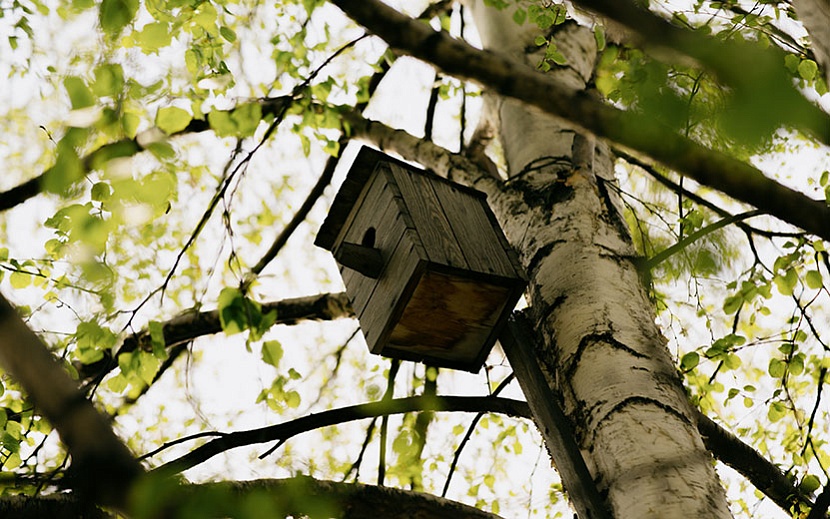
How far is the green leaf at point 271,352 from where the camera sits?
150cm

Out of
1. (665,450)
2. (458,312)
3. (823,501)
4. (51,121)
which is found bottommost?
(823,501)

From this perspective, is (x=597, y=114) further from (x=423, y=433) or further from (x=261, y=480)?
(x=423, y=433)

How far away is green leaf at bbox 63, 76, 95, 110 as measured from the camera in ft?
4.12

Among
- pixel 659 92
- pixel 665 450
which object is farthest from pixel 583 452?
pixel 659 92

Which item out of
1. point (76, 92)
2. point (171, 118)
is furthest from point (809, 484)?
point (76, 92)

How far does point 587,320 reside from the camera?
6.20 ft

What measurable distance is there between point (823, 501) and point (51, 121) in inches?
85.1

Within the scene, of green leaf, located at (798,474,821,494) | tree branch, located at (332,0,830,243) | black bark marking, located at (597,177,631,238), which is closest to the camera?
tree branch, located at (332,0,830,243)

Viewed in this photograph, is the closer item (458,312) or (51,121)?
(458,312)

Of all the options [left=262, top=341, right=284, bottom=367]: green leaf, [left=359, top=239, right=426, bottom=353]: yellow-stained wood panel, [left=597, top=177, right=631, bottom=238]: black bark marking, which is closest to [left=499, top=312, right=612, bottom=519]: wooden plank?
[left=359, top=239, right=426, bottom=353]: yellow-stained wood panel

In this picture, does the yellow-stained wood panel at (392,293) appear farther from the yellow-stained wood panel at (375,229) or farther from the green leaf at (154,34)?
the green leaf at (154,34)

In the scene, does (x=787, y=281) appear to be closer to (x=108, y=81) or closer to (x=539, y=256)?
(x=539, y=256)

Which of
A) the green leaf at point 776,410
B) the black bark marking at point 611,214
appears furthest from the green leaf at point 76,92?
the green leaf at point 776,410

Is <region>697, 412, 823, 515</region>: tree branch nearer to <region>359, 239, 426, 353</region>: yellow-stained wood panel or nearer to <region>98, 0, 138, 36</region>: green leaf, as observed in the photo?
<region>359, 239, 426, 353</region>: yellow-stained wood panel
